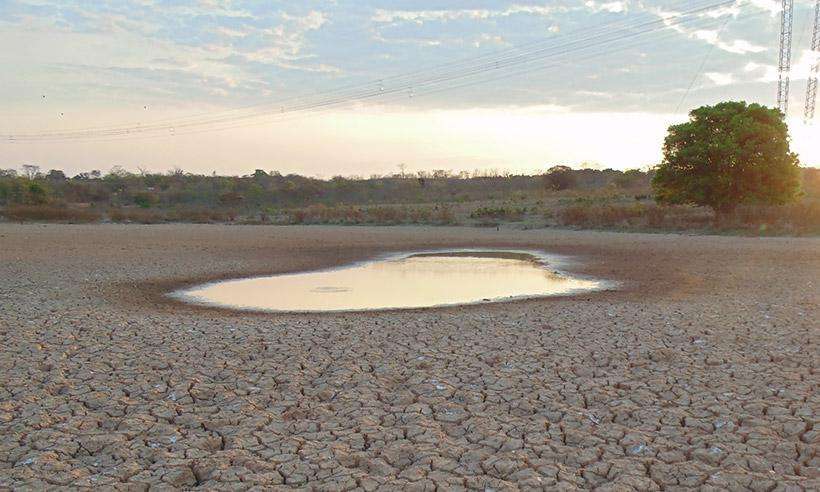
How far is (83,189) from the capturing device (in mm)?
83750

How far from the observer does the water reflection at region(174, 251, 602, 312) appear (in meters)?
14.0

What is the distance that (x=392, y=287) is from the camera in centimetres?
1658

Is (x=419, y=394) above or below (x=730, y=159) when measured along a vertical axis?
below

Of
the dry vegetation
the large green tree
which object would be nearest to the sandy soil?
the large green tree

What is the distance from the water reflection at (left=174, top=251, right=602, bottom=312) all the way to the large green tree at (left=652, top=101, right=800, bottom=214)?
1318 cm

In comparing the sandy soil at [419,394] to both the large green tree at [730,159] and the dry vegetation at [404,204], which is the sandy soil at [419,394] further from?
the dry vegetation at [404,204]

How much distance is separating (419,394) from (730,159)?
2850cm

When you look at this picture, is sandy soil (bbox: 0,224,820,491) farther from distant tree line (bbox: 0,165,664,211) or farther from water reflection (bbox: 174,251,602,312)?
distant tree line (bbox: 0,165,664,211)

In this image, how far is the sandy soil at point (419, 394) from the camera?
5215 mm

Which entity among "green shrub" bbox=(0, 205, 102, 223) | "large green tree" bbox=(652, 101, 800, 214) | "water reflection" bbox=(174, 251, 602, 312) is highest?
"large green tree" bbox=(652, 101, 800, 214)

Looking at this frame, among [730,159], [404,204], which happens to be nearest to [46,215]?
[404,204]

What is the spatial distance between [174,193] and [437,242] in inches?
2307

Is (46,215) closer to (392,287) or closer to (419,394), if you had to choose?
(392,287)

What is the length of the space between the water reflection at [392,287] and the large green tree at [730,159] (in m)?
13.2
